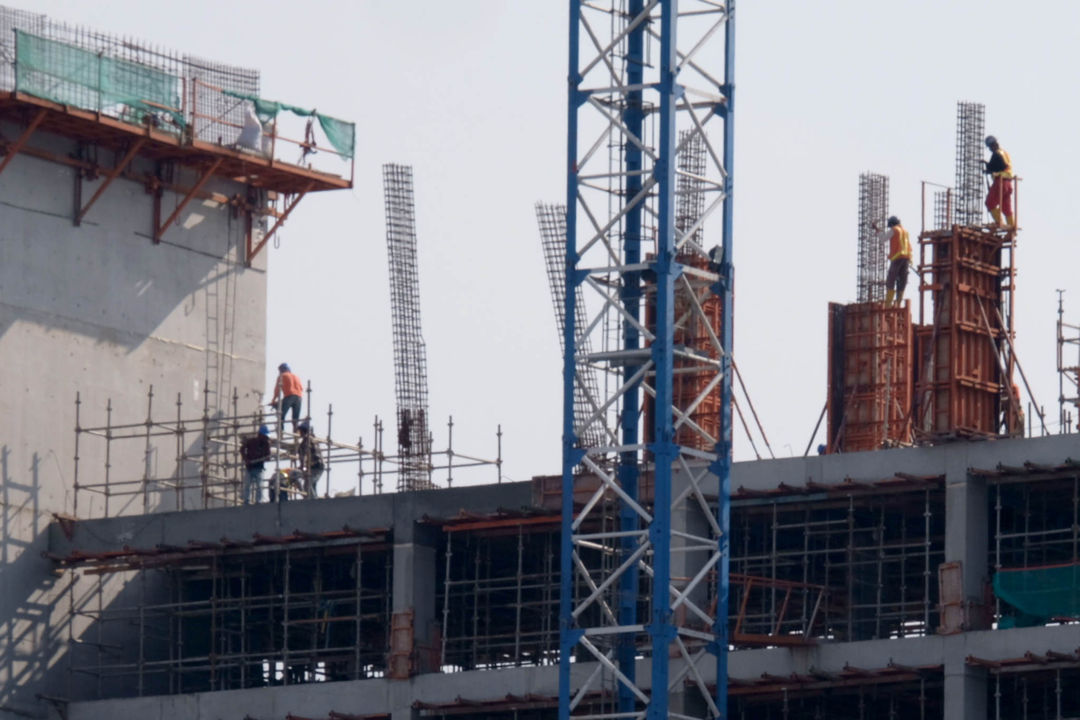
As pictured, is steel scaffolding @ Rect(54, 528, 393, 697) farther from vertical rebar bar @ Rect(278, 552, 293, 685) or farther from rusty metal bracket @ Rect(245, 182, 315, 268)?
rusty metal bracket @ Rect(245, 182, 315, 268)

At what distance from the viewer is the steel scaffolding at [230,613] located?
211 feet

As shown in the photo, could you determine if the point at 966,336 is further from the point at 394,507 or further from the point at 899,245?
the point at 394,507

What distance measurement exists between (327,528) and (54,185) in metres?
10.1

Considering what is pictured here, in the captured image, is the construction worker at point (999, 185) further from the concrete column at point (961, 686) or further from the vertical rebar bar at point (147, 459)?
the vertical rebar bar at point (147, 459)

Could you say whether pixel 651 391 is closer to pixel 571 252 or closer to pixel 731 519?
pixel 571 252

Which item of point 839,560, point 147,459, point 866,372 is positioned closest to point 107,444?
point 147,459

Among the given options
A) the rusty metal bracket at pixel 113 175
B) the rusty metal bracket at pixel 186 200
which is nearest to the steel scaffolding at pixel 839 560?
the rusty metal bracket at pixel 186 200

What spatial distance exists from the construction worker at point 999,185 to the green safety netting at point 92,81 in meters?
18.5

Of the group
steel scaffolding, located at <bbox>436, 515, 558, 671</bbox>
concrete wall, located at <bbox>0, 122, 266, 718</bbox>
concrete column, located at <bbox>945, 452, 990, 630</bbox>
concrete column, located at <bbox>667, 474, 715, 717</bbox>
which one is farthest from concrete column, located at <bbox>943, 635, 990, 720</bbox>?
concrete wall, located at <bbox>0, 122, 266, 718</bbox>

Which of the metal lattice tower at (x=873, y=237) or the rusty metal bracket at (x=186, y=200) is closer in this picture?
the rusty metal bracket at (x=186, y=200)

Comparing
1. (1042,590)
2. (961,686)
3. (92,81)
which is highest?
(92,81)

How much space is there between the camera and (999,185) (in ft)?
207

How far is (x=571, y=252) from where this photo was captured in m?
56.1

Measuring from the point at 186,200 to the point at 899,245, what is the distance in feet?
54.3
